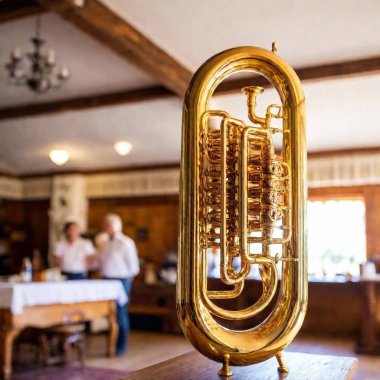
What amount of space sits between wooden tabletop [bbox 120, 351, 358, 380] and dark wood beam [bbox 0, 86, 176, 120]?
14.6 ft

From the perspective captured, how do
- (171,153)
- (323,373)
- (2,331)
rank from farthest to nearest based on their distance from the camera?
(171,153) < (2,331) < (323,373)

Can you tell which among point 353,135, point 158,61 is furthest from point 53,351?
point 353,135

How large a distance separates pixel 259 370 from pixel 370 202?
627cm

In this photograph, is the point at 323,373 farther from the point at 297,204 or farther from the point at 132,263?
the point at 132,263

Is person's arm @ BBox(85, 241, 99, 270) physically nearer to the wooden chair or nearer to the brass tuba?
the wooden chair

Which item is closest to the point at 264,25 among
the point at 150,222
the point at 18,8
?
the point at 18,8

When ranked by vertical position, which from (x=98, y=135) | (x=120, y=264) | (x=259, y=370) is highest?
(x=98, y=135)

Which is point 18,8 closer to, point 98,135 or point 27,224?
point 98,135

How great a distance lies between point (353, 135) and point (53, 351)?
4388 millimetres

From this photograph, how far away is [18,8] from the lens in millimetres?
3660

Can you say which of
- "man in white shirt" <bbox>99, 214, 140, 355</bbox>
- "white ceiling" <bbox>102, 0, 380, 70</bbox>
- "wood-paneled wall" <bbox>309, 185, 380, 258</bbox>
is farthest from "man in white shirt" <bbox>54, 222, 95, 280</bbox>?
"wood-paneled wall" <bbox>309, 185, 380, 258</bbox>

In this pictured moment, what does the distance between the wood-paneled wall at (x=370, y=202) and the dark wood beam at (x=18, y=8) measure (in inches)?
192

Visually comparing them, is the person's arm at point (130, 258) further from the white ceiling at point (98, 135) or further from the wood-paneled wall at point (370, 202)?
the wood-paneled wall at point (370, 202)

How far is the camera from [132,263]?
5215 mm
